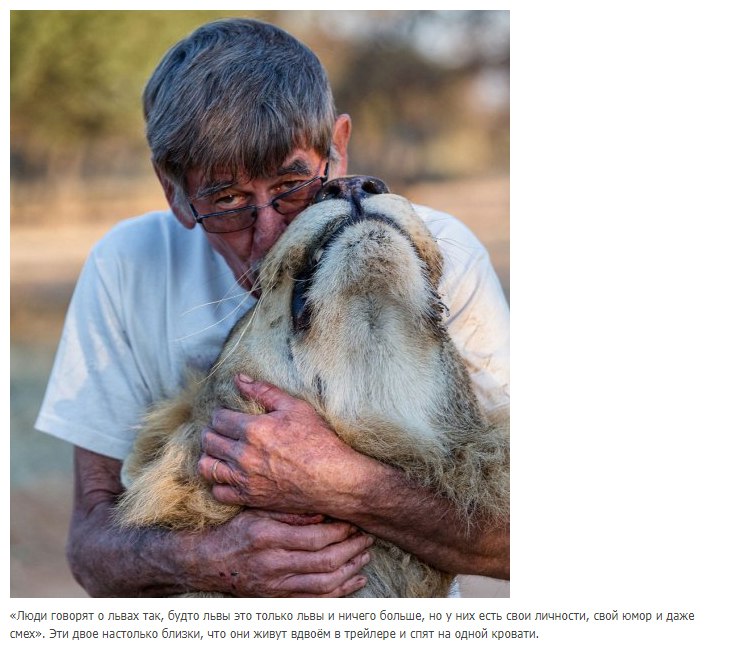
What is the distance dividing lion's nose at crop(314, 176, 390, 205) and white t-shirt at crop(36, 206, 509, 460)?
2.15 feet

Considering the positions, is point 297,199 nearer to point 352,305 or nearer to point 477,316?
point 352,305

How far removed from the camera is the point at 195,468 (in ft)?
7.68

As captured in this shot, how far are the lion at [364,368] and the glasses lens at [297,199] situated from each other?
299 millimetres

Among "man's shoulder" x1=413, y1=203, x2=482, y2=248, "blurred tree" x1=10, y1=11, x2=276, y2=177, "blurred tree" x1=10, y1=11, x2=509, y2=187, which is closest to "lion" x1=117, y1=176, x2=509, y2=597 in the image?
"man's shoulder" x1=413, y1=203, x2=482, y2=248

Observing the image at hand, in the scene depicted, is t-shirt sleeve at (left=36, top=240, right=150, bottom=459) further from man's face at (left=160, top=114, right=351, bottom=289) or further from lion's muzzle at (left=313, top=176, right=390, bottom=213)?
lion's muzzle at (left=313, top=176, right=390, bottom=213)

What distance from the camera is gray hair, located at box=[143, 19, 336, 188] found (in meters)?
2.58

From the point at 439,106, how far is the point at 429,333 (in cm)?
1463

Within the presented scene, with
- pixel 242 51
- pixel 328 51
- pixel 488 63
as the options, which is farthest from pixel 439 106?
pixel 242 51

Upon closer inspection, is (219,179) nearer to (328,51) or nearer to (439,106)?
(328,51)

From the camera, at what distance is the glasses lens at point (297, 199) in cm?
260

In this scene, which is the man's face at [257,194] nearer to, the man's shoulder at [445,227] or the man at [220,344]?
the man at [220,344]

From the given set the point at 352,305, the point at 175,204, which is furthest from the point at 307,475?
the point at 175,204

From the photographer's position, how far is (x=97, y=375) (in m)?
3.10
